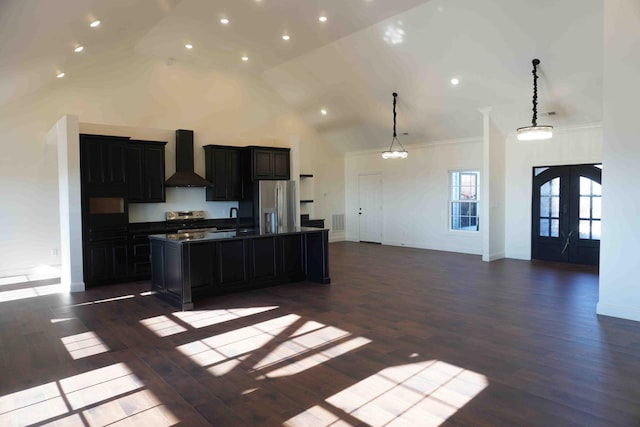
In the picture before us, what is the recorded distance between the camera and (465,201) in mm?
9992

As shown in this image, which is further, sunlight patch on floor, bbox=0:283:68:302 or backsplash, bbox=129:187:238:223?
backsplash, bbox=129:187:238:223

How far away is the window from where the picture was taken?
9.84 m

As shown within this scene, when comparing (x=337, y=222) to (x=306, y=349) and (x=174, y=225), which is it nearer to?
(x=174, y=225)

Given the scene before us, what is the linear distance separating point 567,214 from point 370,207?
5062 millimetres

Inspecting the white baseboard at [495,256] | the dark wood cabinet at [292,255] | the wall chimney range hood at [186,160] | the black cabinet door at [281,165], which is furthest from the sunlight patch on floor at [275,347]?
the white baseboard at [495,256]

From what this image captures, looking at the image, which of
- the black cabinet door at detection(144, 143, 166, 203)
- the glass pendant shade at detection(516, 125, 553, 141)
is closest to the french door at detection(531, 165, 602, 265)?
the glass pendant shade at detection(516, 125, 553, 141)

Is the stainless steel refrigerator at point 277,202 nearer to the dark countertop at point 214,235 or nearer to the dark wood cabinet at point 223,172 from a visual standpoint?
the dark wood cabinet at point 223,172

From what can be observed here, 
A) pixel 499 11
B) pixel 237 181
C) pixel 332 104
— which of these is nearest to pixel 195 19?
pixel 237 181

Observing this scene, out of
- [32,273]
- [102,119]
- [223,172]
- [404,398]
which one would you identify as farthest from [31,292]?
[404,398]

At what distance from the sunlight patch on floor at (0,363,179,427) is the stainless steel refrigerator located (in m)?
4.87

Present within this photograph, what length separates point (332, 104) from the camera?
33.5ft

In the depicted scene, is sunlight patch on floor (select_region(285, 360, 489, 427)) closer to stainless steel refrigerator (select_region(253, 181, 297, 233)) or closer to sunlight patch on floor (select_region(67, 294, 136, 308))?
sunlight patch on floor (select_region(67, 294, 136, 308))

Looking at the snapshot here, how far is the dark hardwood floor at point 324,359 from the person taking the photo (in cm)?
280

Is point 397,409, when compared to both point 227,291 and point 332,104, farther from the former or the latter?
point 332,104
